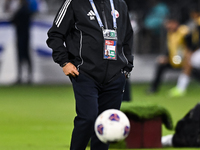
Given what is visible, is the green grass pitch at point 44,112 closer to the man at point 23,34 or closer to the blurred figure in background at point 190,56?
the blurred figure in background at point 190,56

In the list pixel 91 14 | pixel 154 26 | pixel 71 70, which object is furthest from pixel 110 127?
pixel 154 26

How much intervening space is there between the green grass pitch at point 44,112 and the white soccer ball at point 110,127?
1931 mm

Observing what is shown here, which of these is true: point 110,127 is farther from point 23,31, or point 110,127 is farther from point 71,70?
point 23,31

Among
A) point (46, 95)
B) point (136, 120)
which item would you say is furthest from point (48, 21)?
point (136, 120)

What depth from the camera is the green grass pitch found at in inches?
282

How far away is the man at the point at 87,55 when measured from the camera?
4.86 metres

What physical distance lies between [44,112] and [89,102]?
583cm

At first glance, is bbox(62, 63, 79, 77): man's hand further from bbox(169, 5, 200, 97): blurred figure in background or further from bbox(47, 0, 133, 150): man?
bbox(169, 5, 200, 97): blurred figure in background

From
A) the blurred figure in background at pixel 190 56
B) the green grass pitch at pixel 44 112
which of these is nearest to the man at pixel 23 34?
the green grass pitch at pixel 44 112

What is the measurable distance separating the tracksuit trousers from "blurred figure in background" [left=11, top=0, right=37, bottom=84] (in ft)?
37.9

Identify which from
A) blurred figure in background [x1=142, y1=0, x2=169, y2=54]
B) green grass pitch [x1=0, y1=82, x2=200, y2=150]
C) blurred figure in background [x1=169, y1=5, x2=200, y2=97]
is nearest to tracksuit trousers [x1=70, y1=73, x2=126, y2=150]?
green grass pitch [x1=0, y1=82, x2=200, y2=150]

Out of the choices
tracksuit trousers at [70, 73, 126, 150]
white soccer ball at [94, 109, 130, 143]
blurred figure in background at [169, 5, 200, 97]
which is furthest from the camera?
blurred figure in background at [169, 5, 200, 97]

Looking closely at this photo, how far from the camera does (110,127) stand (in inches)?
184

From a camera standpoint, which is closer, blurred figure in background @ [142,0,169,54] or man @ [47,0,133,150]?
man @ [47,0,133,150]
